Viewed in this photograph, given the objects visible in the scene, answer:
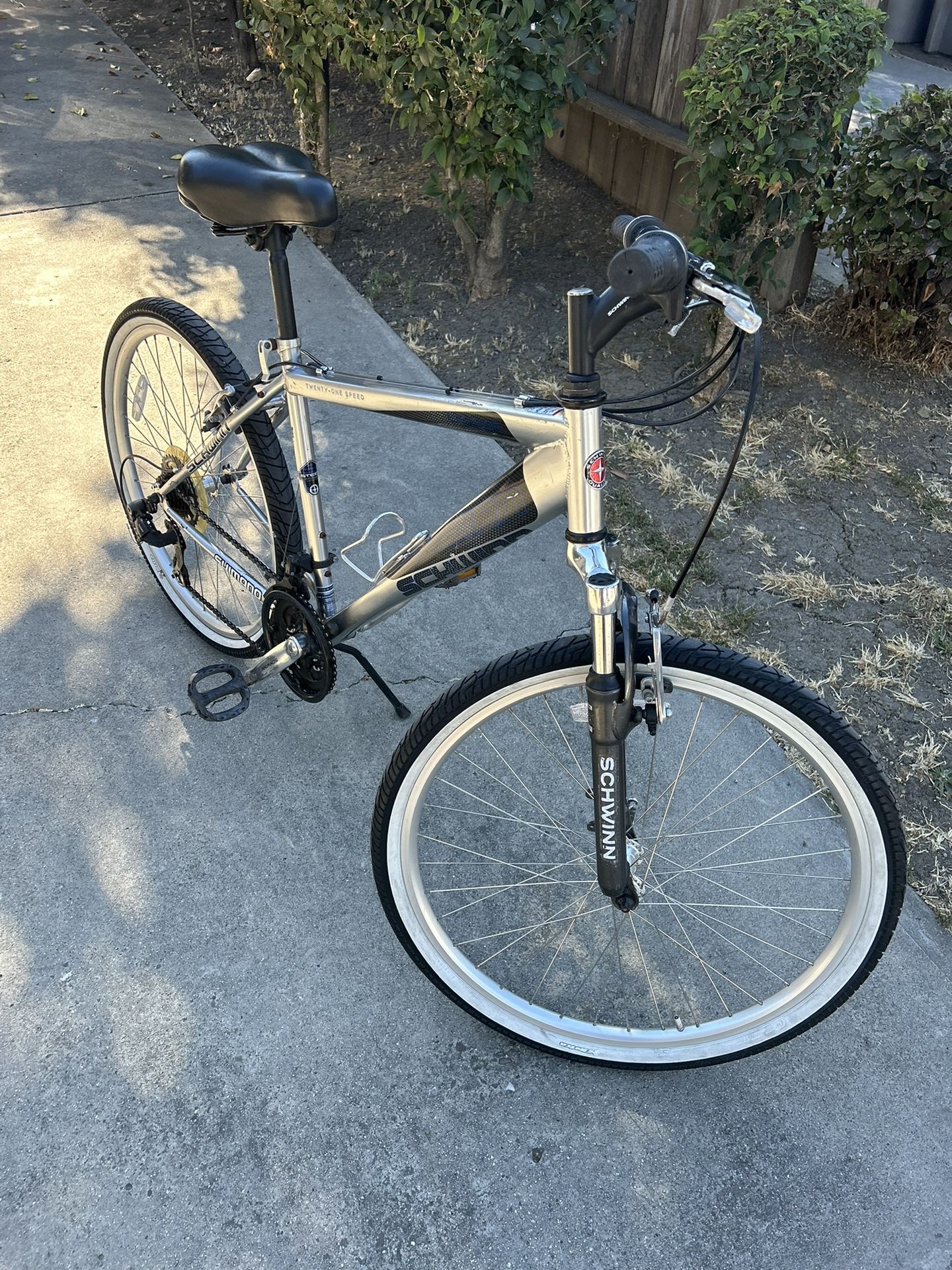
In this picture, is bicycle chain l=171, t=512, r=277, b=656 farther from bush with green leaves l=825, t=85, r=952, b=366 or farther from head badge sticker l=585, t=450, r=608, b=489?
bush with green leaves l=825, t=85, r=952, b=366

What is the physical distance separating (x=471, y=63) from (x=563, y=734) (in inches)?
97.0

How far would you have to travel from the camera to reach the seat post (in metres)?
2.06

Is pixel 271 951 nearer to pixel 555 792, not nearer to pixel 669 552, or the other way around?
pixel 555 792

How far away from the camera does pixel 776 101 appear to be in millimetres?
3139

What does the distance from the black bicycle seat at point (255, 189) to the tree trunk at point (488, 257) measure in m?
2.40

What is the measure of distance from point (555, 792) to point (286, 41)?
141 inches

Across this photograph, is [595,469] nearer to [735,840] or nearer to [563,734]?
[563,734]

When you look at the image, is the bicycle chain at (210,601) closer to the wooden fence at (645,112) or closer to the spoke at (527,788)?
the spoke at (527,788)

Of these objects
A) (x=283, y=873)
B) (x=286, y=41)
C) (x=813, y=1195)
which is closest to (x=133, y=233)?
(x=286, y=41)

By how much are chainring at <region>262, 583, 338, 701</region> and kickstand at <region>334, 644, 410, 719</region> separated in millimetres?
43

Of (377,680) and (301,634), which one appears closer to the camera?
(301,634)

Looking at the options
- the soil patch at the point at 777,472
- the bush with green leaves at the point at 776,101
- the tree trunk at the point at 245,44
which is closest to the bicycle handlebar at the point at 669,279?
the soil patch at the point at 777,472

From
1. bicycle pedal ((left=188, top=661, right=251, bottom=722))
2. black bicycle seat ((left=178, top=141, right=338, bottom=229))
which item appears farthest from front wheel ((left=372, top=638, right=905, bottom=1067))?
black bicycle seat ((left=178, top=141, right=338, bottom=229))

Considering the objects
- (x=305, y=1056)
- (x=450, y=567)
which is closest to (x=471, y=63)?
(x=450, y=567)
